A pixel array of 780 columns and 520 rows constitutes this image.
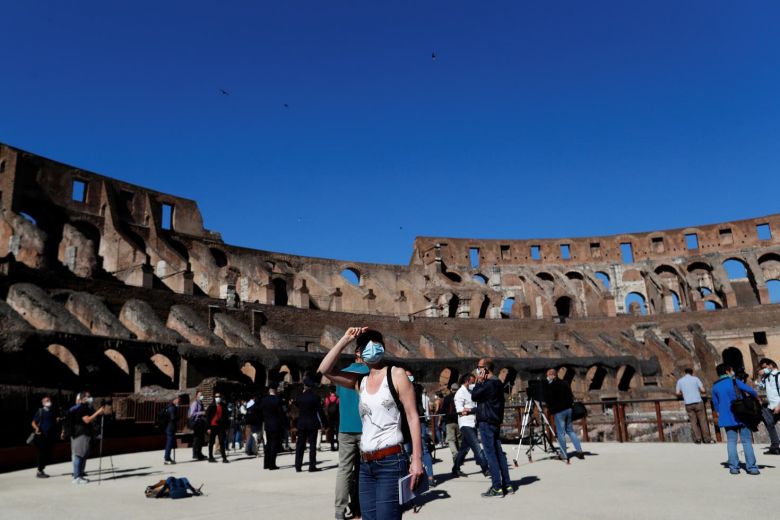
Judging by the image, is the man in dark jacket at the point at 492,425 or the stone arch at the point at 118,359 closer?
the man in dark jacket at the point at 492,425

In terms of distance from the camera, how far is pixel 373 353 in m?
4.01

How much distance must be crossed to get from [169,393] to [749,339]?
35874 mm

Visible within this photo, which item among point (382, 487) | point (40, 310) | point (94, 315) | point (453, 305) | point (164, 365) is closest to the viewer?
point (382, 487)

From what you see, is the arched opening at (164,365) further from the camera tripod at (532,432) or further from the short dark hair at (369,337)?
the short dark hair at (369,337)

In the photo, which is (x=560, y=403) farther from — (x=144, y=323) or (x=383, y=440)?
(x=144, y=323)

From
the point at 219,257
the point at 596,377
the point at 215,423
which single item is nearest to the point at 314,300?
the point at 219,257

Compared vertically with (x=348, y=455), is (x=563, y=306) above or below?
above

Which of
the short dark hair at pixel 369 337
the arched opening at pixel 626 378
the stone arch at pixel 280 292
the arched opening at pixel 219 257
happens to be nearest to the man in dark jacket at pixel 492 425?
the short dark hair at pixel 369 337

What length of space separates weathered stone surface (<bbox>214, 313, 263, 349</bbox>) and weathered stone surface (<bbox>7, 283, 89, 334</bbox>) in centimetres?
703

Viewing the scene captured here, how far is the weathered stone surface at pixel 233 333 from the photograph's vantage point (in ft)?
88.2

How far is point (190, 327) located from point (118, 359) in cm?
441

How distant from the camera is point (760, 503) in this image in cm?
588

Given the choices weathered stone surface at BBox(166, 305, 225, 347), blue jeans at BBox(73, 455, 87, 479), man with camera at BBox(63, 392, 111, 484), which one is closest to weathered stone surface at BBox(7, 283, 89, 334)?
weathered stone surface at BBox(166, 305, 225, 347)

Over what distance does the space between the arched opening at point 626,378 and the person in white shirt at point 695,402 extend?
2326cm
